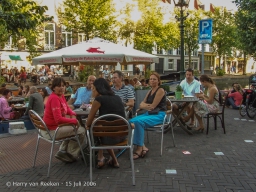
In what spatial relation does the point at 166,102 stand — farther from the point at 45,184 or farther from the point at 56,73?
the point at 56,73

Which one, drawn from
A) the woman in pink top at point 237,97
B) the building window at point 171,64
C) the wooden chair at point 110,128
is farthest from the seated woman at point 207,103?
the building window at point 171,64

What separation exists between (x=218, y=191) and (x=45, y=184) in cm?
222

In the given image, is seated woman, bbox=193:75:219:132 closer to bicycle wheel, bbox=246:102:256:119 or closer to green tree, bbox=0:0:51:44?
bicycle wheel, bbox=246:102:256:119

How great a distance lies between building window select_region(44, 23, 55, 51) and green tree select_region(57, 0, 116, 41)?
7997 millimetres

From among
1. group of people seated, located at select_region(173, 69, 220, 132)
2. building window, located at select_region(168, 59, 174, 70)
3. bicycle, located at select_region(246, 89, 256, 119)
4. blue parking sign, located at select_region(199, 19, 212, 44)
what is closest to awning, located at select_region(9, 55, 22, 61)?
building window, located at select_region(168, 59, 174, 70)

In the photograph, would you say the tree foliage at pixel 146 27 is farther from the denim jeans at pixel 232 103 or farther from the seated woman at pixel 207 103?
the seated woman at pixel 207 103

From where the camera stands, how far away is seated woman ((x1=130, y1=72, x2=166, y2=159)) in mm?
4828

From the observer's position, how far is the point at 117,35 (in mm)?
26391

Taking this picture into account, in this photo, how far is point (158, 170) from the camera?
4.23m

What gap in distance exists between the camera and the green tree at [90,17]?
22891mm

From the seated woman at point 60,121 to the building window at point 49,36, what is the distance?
2886cm

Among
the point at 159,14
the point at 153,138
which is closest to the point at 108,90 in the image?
the point at 153,138

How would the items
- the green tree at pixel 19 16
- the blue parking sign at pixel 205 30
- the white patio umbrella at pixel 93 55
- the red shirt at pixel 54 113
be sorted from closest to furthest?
the red shirt at pixel 54 113 → the green tree at pixel 19 16 → the white patio umbrella at pixel 93 55 → the blue parking sign at pixel 205 30

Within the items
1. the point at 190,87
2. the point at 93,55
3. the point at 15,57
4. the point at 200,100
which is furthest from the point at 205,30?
the point at 15,57
